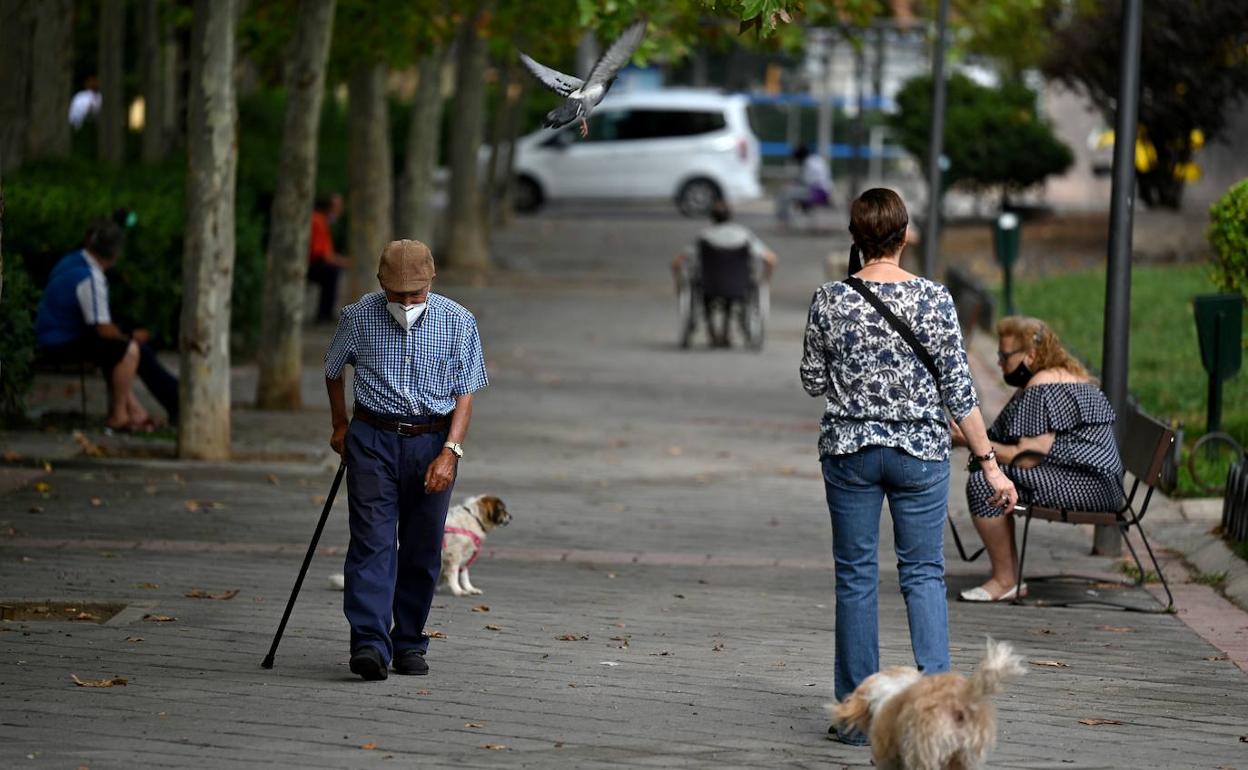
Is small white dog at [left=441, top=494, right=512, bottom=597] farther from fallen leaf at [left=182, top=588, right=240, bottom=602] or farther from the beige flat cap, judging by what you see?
the beige flat cap

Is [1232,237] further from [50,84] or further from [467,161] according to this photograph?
[467,161]

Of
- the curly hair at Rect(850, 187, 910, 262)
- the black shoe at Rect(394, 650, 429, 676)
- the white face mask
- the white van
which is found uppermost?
the white van

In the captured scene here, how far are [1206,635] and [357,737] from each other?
379 cm

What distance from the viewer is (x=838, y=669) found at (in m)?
6.45

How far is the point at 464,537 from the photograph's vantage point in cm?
878

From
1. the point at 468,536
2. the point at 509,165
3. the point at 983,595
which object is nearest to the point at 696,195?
the point at 509,165

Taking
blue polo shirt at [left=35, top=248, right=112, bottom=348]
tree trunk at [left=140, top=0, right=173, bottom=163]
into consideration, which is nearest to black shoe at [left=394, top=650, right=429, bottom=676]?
blue polo shirt at [left=35, top=248, right=112, bottom=348]

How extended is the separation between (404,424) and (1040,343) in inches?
130

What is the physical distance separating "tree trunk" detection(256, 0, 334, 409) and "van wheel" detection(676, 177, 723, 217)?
2831cm

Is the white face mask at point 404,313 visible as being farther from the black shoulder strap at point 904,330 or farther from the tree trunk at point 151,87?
the tree trunk at point 151,87

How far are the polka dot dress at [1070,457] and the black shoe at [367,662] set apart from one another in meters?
3.18

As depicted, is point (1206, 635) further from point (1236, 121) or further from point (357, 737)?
point (1236, 121)

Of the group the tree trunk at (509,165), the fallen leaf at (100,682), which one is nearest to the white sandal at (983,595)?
the fallen leaf at (100,682)

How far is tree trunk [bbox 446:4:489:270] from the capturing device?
1071 inches
